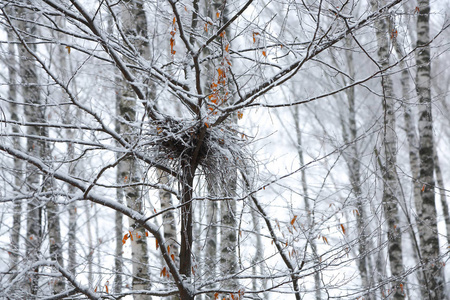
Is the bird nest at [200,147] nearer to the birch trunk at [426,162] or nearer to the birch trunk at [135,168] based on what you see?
the birch trunk at [135,168]

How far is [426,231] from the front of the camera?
16.2 feet

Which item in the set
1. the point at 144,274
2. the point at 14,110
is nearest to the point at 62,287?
the point at 144,274

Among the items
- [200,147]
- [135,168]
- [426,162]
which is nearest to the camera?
[200,147]

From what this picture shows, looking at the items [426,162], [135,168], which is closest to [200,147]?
[135,168]

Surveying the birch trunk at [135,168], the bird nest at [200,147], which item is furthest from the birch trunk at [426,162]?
the birch trunk at [135,168]

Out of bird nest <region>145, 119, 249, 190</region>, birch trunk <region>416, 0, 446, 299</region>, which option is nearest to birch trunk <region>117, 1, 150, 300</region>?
bird nest <region>145, 119, 249, 190</region>

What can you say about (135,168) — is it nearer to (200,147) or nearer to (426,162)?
(200,147)

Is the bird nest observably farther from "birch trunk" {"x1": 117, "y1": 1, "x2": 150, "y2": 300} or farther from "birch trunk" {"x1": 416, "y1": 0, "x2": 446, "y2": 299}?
"birch trunk" {"x1": 416, "y1": 0, "x2": 446, "y2": 299}

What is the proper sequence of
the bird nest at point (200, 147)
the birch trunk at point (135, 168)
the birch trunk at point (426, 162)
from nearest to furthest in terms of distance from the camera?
the bird nest at point (200, 147), the birch trunk at point (135, 168), the birch trunk at point (426, 162)

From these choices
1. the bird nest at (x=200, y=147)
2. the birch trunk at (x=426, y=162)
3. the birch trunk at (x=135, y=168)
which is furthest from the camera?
the birch trunk at (x=426, y=162)

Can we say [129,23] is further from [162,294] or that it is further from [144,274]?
[162,294]

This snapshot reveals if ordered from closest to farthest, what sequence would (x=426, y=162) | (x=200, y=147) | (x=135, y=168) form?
(x=200, y=147)
(x=135, y=168)
(x=426, y=162)

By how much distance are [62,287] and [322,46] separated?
4.90 meters

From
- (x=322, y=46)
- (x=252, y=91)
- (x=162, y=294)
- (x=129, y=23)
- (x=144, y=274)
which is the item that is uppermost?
(x=129, y=23)
